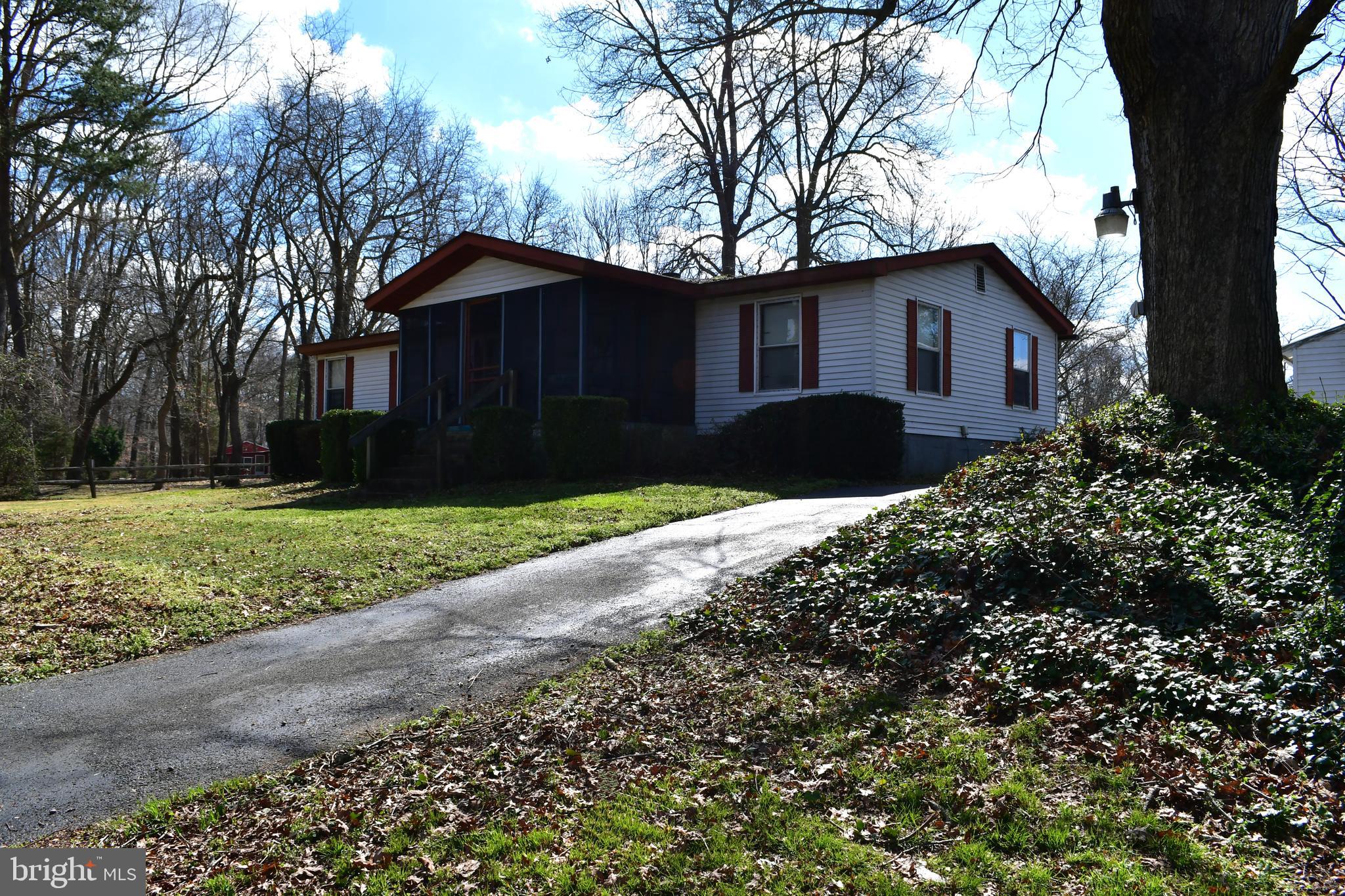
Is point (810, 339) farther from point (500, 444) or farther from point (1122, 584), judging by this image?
point (1122, 584)

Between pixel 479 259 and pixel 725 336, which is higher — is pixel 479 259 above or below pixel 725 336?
above

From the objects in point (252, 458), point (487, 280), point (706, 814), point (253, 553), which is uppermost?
point (487, 280)

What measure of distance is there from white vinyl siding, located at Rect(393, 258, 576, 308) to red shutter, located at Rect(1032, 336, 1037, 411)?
10.6 meters

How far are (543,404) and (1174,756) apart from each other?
12109mm

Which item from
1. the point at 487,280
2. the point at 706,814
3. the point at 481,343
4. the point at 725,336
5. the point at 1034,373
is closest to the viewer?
the point at 706,814

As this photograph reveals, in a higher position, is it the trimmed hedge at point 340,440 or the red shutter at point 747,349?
the red shutter at point 747,349

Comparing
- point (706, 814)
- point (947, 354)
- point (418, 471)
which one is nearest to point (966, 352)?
point (947, 354)

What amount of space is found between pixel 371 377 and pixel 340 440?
6.61 meters

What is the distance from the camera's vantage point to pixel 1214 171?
25.6ft

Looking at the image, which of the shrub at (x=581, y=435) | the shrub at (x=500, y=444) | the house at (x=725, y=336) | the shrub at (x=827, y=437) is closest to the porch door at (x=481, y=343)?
the house at (x=725, y=336)

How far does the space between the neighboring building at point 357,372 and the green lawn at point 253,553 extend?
906 cm

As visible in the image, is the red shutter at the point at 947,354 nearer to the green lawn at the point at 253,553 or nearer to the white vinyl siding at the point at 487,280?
the green lawn at the point at 253,553

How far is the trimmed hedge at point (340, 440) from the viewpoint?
59.1ft

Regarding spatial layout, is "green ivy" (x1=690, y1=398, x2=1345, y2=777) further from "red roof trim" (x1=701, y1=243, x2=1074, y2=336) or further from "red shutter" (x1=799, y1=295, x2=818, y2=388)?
"red shutter" (x1=799, y1=295, x2=818, y2=388)
